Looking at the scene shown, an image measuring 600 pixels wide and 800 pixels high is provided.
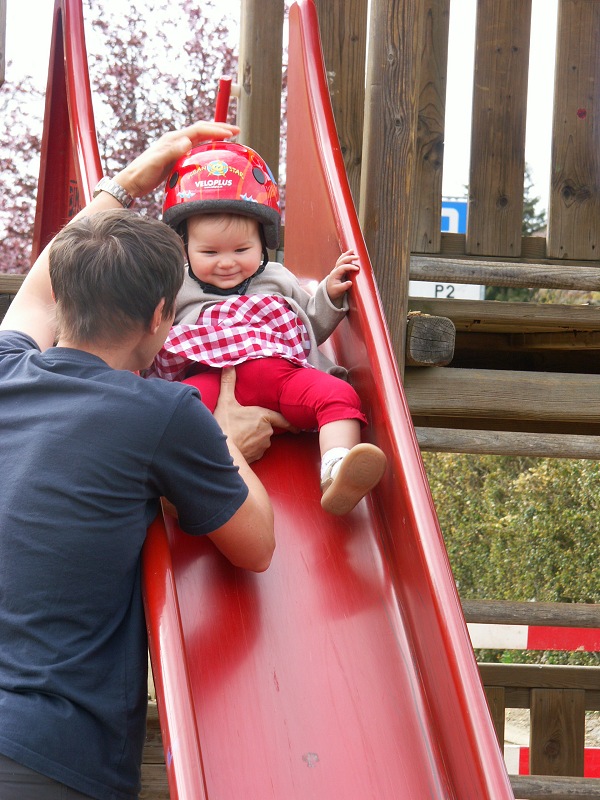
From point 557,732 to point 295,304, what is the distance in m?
3.51

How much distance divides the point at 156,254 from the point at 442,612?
84 cm

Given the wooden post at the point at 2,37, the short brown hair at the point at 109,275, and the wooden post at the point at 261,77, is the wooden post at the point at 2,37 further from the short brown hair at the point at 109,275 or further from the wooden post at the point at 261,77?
the short brown hair at the point at 109,275

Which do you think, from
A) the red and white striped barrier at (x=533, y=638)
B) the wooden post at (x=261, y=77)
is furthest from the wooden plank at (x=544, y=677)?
the wooden post at (x=261, y=77)

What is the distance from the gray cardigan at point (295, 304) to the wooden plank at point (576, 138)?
79.2 inches

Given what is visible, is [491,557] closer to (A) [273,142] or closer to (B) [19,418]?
(A) [273,142]

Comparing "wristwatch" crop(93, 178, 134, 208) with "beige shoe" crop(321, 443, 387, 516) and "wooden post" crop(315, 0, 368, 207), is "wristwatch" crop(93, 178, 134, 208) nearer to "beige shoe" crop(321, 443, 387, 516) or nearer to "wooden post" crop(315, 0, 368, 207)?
"beige shoe" crop(321, 443, 387, 516)

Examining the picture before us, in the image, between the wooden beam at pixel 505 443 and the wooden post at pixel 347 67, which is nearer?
the wooden beam at pixel 505 443

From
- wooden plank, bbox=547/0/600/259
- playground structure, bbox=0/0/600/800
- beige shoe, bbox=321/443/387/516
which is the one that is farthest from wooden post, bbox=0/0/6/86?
wooden plank, bbox=547/0/600/259

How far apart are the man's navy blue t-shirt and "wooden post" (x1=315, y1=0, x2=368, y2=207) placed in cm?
234

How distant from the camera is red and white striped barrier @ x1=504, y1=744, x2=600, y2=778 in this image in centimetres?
634

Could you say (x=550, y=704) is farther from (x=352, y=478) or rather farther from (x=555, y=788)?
(x=352, y=478)

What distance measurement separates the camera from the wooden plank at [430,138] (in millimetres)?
4203

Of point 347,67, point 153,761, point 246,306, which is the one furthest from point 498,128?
point 153,761

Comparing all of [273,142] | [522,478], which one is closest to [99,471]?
[273,142]
